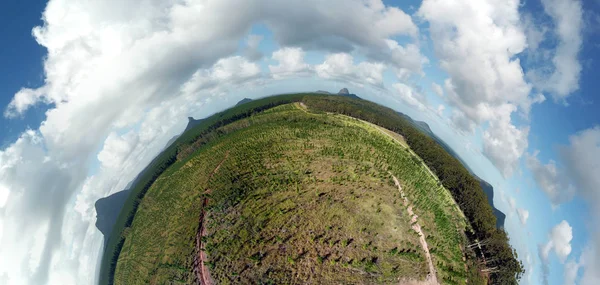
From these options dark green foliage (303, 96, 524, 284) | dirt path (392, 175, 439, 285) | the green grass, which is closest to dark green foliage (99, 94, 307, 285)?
Result: the green grass

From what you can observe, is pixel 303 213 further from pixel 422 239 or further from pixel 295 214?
pixel 422 239

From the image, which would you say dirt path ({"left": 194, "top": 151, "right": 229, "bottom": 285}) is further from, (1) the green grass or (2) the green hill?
(1) the green grass

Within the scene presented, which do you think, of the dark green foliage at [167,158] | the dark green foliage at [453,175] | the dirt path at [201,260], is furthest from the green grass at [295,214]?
the dark green foliage at [453,175]

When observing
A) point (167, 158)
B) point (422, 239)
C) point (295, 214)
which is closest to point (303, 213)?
point (295, 214)

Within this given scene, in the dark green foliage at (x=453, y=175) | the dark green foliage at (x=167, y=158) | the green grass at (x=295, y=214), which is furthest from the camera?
the dark green foliage at (x=167, y=158)

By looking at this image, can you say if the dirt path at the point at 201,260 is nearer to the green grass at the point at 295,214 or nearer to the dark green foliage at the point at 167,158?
the green grass at the point at 295,214

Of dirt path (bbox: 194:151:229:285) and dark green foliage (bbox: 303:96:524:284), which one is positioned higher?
dark green foliage (bbox: 303:96:524:284)
